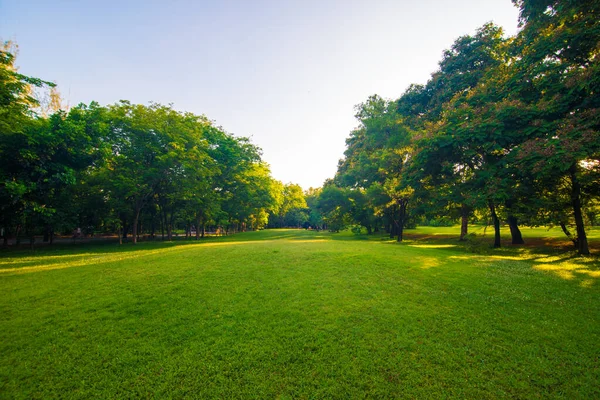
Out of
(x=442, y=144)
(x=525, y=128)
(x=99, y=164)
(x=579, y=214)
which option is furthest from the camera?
(x=99, y=164)

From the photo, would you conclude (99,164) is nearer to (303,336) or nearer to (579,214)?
(303,336)

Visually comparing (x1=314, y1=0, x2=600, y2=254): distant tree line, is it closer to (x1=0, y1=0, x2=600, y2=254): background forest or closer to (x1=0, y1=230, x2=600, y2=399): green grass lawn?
(x1=0, y1=0, x2=600, y2=254): background forest

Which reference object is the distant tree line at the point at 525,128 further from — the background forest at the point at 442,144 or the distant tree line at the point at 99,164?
the distant tree line at the point at 99,164

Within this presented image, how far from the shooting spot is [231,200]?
3666 centimetres

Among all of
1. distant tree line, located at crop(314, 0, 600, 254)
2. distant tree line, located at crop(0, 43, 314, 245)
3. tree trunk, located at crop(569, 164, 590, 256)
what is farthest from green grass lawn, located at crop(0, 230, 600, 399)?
distant tree line, located at crop(0, 43, 314, 245)

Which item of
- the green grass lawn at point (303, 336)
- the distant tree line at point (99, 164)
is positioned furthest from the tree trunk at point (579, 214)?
the distant tree line at point (99, 164)

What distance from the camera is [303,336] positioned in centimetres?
483

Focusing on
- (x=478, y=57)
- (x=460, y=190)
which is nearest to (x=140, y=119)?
(x=460, y=190)

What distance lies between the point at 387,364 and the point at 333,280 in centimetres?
430

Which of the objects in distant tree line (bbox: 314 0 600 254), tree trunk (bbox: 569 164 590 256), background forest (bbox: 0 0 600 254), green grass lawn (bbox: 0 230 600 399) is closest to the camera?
green grass lawn (bbox: 0 230 600 399)

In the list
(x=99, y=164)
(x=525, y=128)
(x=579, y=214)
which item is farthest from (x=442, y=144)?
(x=99, y=164)

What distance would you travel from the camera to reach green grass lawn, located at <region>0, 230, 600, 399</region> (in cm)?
361

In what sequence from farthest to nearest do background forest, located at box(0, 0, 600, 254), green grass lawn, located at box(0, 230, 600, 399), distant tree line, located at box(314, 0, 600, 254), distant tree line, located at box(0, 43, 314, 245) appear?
distant tree line, located at box(0, 43, 314, 245), background forest, located at box(0, 0, 600, 254), distant tree line, located at box(314, 0, 600, 254), green grass lawn, located at box(0, 230, 600, 399)

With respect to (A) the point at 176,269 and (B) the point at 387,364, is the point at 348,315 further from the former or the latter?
(A) the point at 176,269
